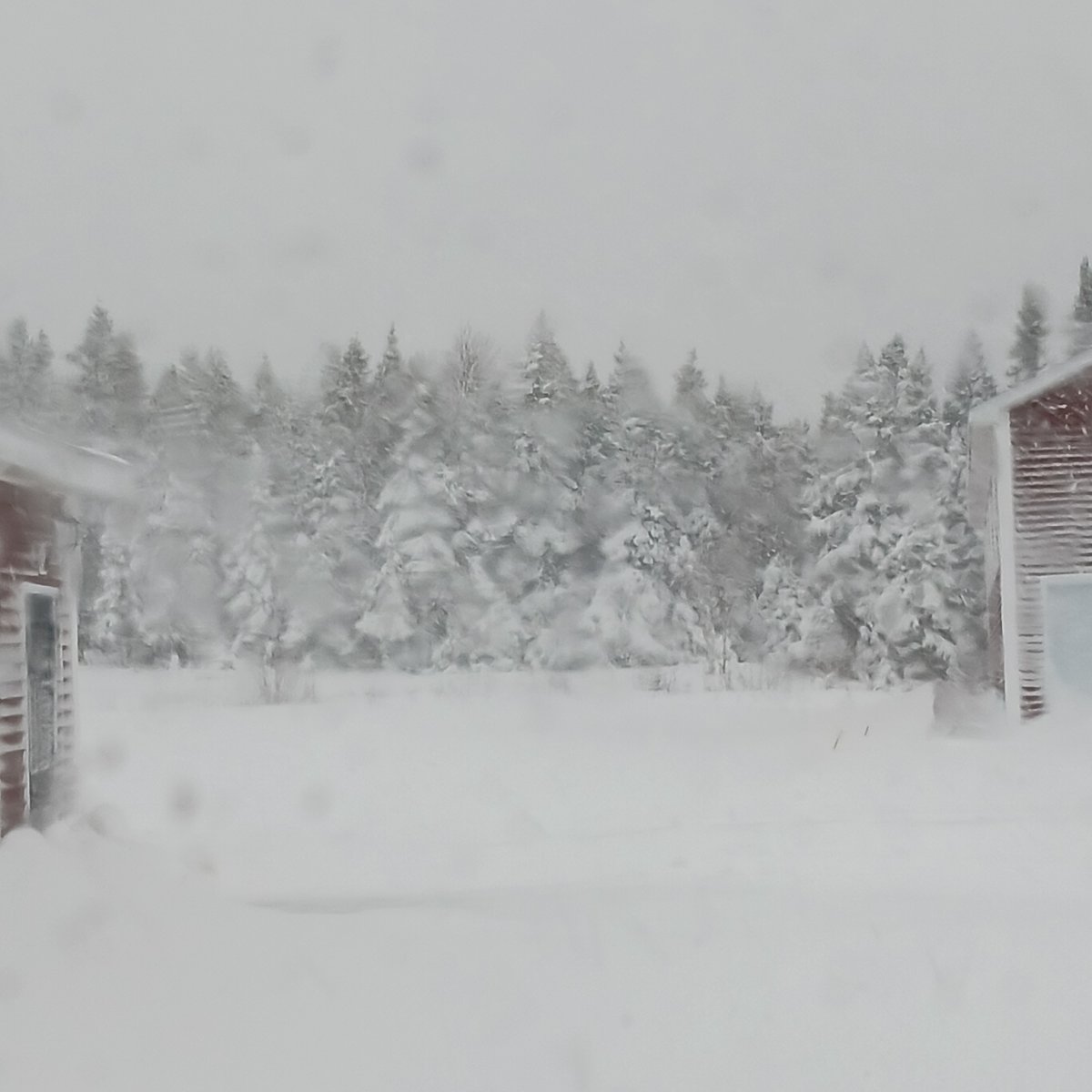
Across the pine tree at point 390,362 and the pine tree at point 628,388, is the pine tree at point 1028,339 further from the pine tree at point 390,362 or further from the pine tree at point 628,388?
the pine tree at point 390,362

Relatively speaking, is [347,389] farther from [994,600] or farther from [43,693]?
[43,693]

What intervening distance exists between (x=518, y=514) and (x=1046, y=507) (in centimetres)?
1638

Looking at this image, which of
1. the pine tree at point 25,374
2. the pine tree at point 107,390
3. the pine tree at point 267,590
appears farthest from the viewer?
the pine tree at point 107,390

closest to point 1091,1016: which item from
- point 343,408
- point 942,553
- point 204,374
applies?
point 942,553

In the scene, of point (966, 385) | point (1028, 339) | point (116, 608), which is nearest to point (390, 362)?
point (116, 608)

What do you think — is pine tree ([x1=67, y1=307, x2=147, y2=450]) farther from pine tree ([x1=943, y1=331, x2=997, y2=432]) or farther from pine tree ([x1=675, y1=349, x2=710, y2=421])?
pine tree ([x1=943, y1=331, x2=997, y2=432])

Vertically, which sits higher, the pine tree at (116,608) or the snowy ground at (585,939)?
the pine tree at (116,608)

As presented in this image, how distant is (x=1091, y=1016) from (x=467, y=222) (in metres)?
38.7

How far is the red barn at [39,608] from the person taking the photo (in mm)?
7277

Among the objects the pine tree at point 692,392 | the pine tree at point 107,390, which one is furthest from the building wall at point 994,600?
the pine tree at point 107,390

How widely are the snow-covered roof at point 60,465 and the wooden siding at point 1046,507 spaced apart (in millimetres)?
9273

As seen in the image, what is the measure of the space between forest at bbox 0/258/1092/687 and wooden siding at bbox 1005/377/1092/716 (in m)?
11.5

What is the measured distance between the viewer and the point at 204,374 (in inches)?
1246

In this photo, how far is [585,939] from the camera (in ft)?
20.8
